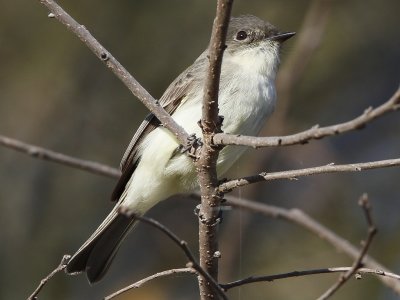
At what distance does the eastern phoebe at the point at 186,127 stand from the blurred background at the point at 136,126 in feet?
4.84

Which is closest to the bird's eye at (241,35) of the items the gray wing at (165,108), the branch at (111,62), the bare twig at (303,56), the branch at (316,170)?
the gray wing at (165,108)

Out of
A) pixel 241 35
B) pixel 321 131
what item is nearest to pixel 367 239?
pixel 321 131

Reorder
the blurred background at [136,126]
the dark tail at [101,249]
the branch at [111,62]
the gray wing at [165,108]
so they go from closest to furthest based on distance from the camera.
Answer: the branch at [111,62]
the dark tail at [101,249]
the gray wing at [165,108]
the blurred background at [136,126]

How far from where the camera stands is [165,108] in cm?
397

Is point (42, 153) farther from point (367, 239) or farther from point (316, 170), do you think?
point (367, 239)

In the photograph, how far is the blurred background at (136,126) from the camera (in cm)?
566

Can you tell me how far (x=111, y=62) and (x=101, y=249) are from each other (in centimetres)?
148

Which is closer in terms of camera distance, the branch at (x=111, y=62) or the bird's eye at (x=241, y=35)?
the branch at (x=111, y=62)

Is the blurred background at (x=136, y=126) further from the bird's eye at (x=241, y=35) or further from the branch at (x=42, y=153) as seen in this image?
the branch at (x=42, y=153)

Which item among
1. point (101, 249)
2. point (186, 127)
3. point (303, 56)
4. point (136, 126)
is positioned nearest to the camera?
point (186, 127)

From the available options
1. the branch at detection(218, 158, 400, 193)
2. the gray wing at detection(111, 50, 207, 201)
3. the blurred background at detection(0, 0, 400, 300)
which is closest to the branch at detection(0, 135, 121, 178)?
the branch at detection(218, 158, 400, 193)

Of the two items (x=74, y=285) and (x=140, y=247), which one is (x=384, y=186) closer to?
(x=140, y=247)

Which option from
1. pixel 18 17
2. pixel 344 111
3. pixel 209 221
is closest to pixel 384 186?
pixel 344 111

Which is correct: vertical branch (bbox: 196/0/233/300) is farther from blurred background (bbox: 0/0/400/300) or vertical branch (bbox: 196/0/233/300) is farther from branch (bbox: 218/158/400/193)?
blurred background (bbox: 0/0/400/300)
